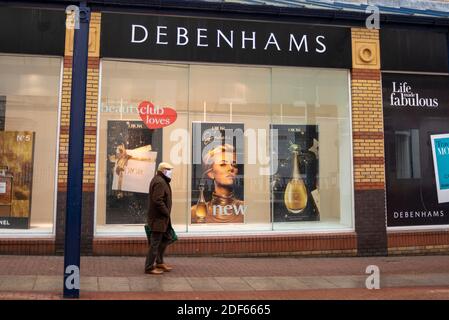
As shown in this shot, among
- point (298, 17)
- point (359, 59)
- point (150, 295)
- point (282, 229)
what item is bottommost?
point (150, 295)

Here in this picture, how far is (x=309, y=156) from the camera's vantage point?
36.9ft

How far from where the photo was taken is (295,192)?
11117 mm

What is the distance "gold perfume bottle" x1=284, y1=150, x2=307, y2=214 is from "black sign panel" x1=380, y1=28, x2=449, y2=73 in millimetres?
2865

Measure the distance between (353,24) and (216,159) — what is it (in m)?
4.07

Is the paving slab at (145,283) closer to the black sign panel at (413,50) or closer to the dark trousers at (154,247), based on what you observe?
the dark trousers at (154,247)

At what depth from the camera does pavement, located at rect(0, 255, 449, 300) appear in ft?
23.3

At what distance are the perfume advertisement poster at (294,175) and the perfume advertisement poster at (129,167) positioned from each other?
2.54m

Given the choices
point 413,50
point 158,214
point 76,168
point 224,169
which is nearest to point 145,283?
point 158,214


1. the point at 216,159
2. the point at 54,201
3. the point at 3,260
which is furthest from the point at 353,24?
the point at 3,260

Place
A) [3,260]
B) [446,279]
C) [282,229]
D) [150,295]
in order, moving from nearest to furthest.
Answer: [150,295] → [446,279] → [3,260] → [282,229]

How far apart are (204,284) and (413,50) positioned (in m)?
7.02

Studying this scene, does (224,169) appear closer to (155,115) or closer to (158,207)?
(155,115)

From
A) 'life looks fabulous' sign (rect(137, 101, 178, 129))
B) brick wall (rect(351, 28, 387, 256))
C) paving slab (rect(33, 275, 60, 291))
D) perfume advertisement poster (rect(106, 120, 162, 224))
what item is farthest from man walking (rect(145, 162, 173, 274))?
brick wall (rect(351, 28, 387, 256))

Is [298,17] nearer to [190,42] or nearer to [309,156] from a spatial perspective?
[190,42]
